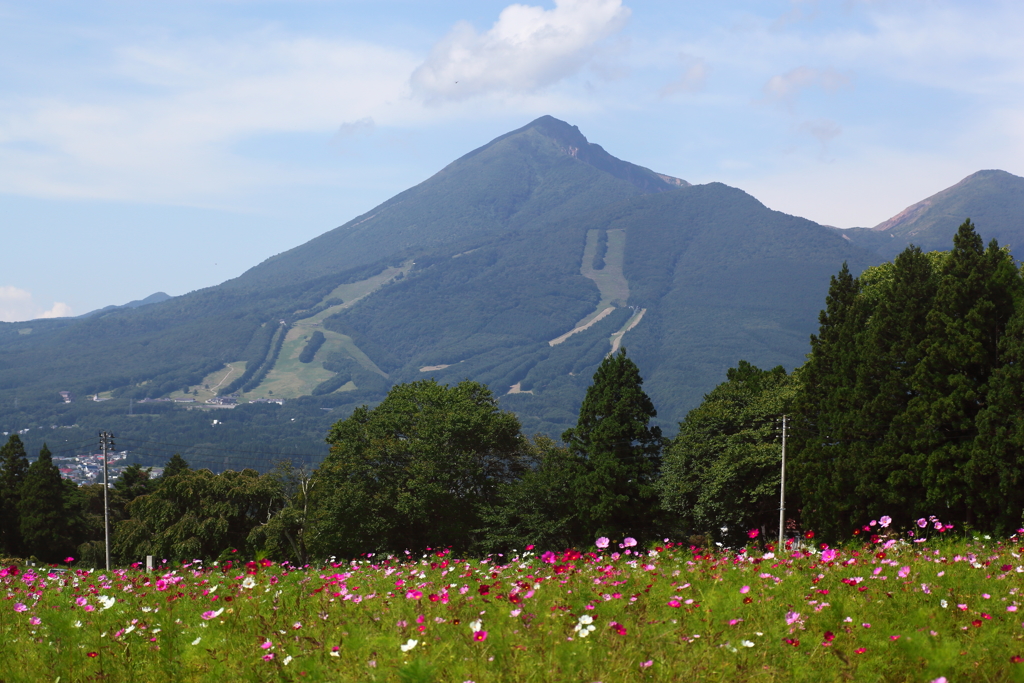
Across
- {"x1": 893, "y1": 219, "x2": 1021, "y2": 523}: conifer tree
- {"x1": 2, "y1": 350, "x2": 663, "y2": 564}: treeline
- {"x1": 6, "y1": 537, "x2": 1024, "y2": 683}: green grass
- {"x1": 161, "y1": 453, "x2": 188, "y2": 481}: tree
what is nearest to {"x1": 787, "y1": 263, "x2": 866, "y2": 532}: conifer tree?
{"x1": 893, "y1": 219, "x2": 1021, "y2": 523}: conifer tree

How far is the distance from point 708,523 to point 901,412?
541 inches

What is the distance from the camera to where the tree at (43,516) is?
188 ft

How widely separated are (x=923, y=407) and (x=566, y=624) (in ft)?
90.8

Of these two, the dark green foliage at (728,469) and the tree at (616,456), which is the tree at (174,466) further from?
the dark green foliage at (728,469)

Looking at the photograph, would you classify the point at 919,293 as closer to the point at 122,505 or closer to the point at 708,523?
the point at 708,523

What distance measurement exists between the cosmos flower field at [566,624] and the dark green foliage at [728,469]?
33.7 meters

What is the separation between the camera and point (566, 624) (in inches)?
249

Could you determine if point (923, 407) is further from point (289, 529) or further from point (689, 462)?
point (289, 529)

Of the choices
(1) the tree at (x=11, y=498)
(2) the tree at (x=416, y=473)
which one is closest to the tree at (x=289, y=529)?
(2) the tree at (x=416, y=473)

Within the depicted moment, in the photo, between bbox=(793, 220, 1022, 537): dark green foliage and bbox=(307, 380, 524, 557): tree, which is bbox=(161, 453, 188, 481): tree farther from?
bbox=(793, 220, 1022, 537): dark green foliage

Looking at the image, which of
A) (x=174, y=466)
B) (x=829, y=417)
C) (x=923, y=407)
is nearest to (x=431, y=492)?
(x=829, y=417)

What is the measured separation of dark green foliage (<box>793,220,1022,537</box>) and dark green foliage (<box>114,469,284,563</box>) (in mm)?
36952

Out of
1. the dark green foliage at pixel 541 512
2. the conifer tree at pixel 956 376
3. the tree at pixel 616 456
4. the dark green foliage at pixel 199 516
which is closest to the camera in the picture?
the conifer tree at pixel 956 376

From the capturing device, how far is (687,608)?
6660 millimetres
